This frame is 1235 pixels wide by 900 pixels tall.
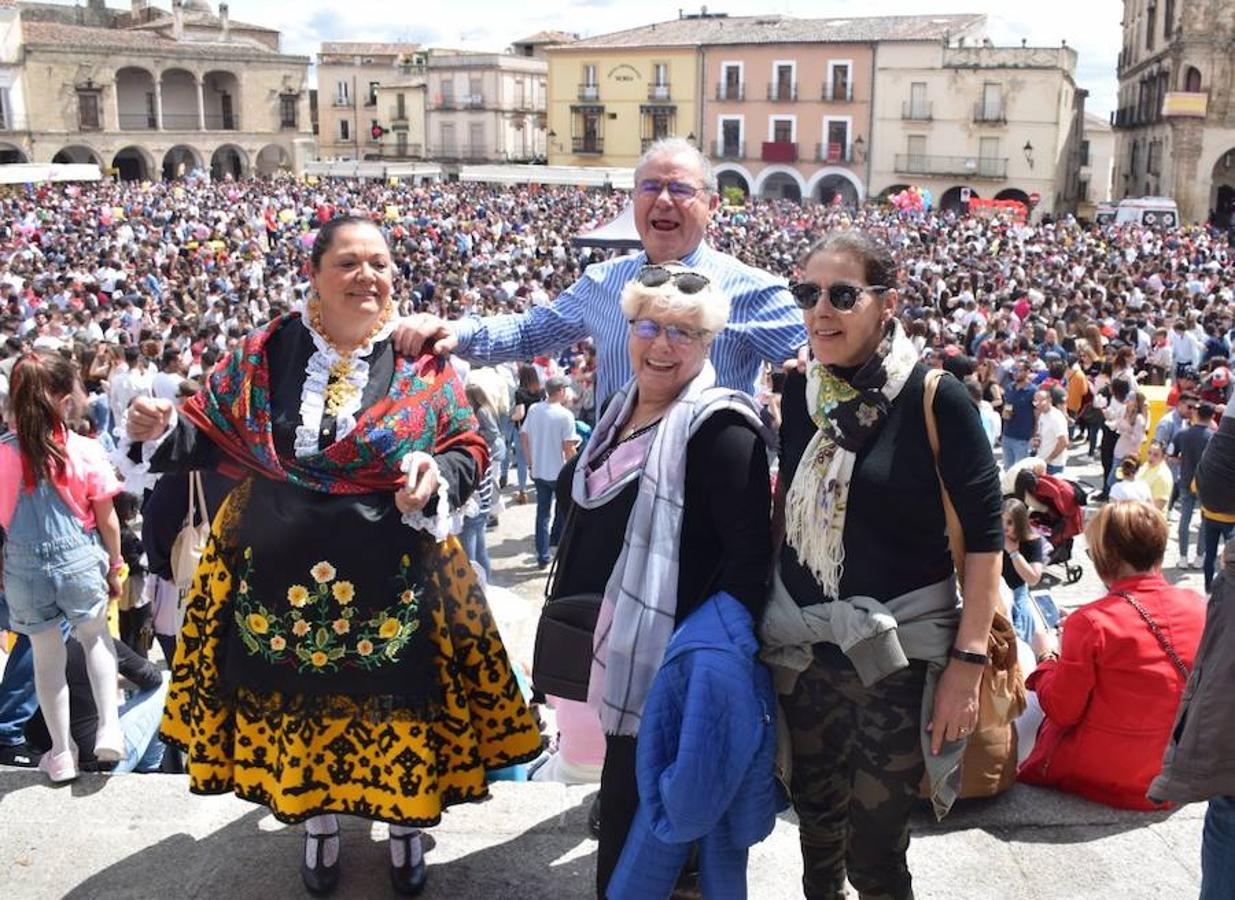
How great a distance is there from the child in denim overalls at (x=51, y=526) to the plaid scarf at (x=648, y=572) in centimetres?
186

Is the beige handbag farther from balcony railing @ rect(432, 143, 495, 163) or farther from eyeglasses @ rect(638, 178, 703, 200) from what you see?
balcony railing @ rect(432, 143, 495, 163)

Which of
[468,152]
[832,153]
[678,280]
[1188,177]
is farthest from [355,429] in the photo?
[468,152]

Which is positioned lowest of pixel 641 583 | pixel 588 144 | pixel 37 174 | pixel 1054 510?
pixel 1054 510

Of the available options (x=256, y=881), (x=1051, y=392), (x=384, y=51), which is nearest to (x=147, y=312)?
(x=1051, y=392)

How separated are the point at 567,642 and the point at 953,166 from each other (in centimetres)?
4453

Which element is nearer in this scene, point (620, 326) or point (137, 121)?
point (620, 326)

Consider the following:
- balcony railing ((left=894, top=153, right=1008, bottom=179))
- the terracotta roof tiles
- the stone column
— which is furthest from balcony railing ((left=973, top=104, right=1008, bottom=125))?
the stone column

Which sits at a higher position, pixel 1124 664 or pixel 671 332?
pixel 671 332

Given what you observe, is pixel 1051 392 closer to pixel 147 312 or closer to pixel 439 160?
pixel 147 312

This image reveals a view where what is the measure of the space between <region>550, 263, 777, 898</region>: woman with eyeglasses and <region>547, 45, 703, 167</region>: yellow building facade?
4662 cm

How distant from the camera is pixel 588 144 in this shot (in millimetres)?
50531

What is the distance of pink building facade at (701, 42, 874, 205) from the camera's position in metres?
44.8

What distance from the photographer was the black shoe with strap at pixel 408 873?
2.71 meters

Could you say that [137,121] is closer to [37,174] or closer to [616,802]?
[37,174]
